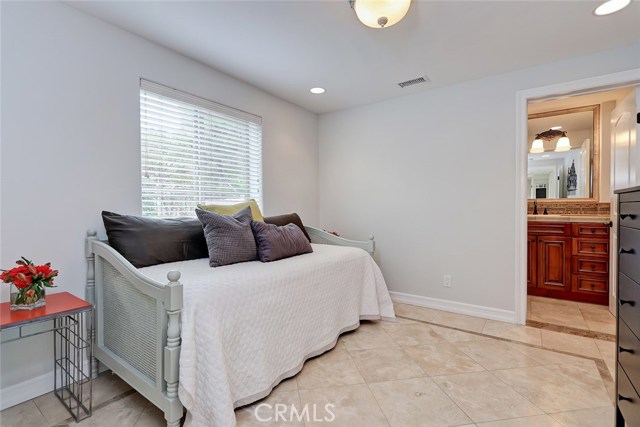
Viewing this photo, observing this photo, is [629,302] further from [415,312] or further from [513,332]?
[415,312]

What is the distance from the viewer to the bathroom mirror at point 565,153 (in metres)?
3.58

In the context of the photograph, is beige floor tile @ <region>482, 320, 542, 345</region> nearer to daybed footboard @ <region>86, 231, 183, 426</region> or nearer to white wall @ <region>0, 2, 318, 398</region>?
daybed footboard @ <region>86, 231, 183, 426</region>

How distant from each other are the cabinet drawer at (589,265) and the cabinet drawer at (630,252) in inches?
→ 102

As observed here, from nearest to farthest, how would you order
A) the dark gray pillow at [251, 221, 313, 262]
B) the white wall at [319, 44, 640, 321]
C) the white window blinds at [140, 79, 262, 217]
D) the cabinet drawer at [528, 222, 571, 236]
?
the dark gray pillow at [251, 221, 313, 262] < the white window blinds at [140, 79, 262, 217] < the white wall at [319, 44, 640, 321] < the cabinet drawer at [528, 222, 571, 236]

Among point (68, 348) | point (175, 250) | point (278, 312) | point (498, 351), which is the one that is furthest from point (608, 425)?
point (68, 348)

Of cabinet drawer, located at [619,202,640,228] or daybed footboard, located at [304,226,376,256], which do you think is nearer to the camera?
cabinet drawer, located at [619,202,640,228]

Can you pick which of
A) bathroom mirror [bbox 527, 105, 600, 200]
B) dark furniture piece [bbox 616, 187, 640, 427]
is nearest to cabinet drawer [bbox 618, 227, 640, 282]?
dark furniture piece [bbox 616, 187, 640, 427]

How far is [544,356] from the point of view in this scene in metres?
2.15

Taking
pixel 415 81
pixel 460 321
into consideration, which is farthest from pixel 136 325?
pixel 415 81

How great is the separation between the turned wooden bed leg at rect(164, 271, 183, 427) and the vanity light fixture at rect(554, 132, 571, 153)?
451 cm

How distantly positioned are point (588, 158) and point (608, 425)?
3.25 meters

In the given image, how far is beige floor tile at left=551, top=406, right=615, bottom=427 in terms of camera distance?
147 centimetres

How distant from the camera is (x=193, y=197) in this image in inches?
102

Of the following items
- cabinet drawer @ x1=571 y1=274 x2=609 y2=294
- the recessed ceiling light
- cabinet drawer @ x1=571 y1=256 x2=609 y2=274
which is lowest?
cabinet drawer @ x1=571 y1=274 x2=609 y2=294
